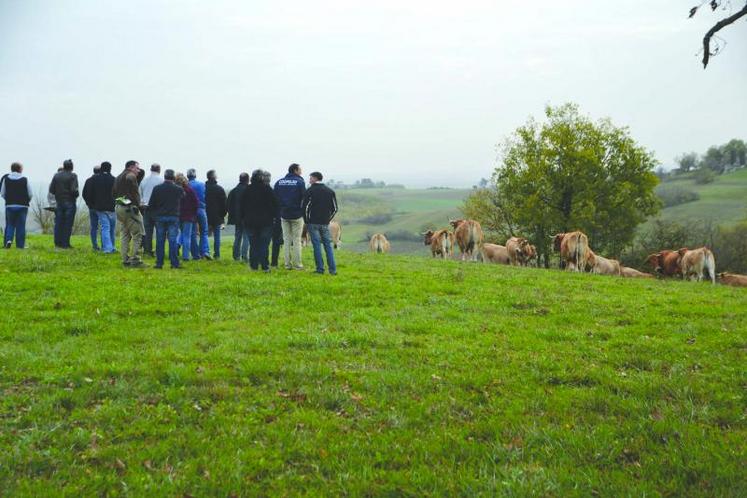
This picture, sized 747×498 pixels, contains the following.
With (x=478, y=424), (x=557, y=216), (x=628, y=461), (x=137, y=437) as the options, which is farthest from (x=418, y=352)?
(x=557, y=216)

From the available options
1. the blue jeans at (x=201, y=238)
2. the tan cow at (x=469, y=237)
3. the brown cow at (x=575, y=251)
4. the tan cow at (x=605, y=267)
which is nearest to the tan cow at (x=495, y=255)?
the tan cow at (x=469, y=237)

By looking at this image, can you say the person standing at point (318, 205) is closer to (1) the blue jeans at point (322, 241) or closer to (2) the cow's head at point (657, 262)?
(1) the blue jeans at point (322, 241)

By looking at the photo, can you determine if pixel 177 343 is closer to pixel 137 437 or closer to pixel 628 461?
pixel 137 437

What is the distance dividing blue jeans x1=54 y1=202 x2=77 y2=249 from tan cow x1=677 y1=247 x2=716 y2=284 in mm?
26703

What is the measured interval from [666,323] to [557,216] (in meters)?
35.5

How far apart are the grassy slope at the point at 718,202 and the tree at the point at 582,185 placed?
41437 millimetres

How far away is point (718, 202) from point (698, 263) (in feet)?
278

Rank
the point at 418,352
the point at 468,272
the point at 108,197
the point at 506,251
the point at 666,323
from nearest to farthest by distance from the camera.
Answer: the point at 418,352
the point at 666,323
the point at 108,197
the point at 468,272
the point at 506,251

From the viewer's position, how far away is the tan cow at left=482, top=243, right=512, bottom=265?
3328 centimetres

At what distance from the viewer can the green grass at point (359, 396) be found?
5.35 m

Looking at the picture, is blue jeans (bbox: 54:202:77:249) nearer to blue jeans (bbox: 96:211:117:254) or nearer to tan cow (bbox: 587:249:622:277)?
blue jeans (bbox: 96:211:117:254)

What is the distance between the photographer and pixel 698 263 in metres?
→ 27.7

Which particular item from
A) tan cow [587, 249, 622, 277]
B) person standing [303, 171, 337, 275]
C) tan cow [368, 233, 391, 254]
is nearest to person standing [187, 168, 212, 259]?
person standing [303, 171, 337, 275]

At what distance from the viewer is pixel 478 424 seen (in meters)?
6.48
